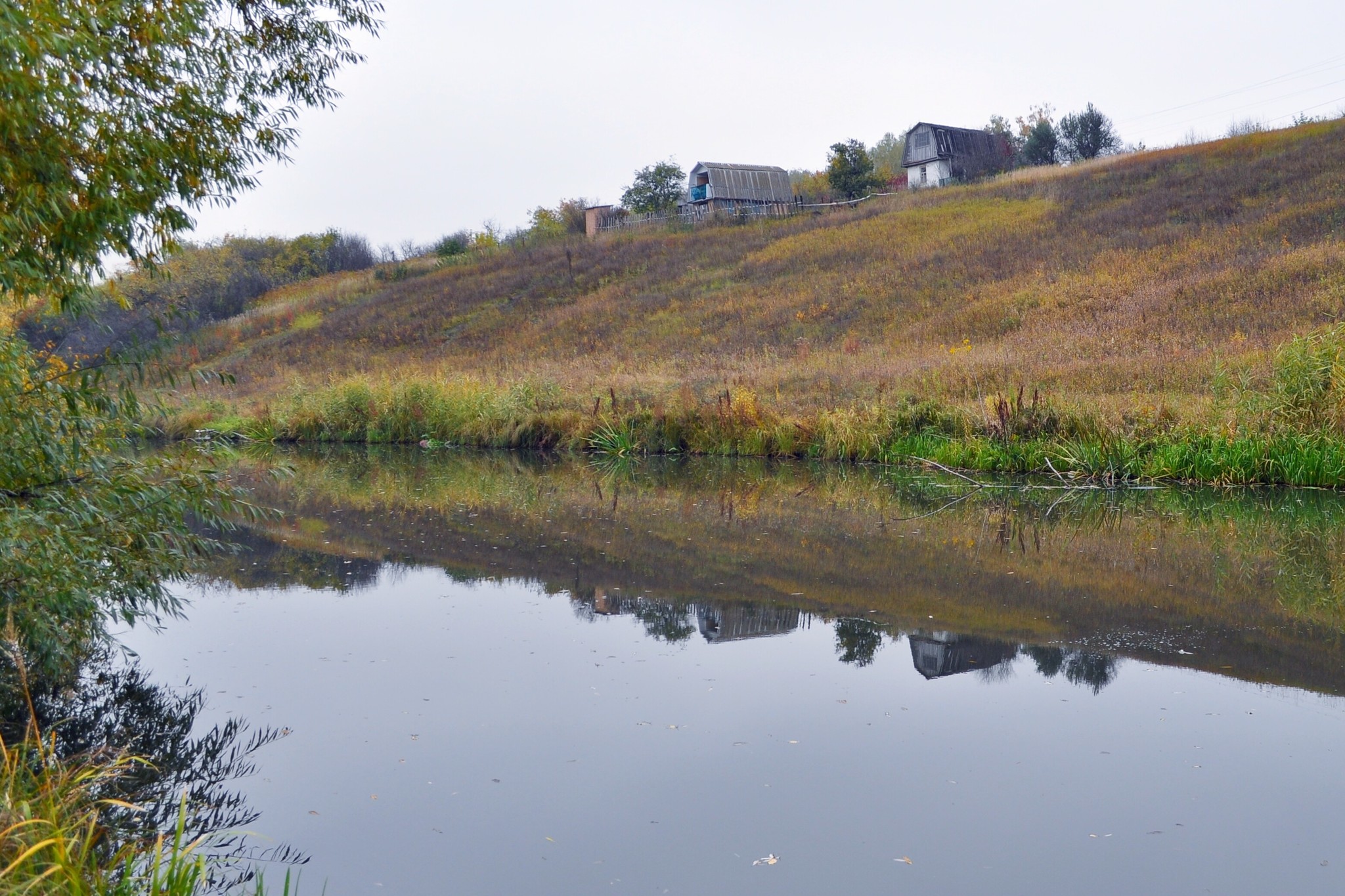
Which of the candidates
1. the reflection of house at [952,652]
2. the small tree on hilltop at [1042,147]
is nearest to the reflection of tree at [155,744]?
the reflection of house at [952,652]

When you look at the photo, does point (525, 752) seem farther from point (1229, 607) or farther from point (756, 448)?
point (756, 448)

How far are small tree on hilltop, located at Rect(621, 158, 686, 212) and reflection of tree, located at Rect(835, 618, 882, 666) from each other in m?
47.8

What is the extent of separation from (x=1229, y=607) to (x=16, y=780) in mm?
7276

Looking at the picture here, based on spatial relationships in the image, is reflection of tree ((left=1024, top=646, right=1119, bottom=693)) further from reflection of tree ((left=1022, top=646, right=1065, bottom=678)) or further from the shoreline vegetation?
the shoreline vegetation

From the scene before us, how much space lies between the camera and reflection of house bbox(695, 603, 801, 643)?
7078 millimetres

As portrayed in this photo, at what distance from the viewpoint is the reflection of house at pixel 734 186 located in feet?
174

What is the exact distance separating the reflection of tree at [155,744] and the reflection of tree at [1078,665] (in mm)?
4223

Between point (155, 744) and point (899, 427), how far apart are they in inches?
536

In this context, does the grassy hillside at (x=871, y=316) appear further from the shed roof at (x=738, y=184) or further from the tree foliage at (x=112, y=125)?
the tree foliage at (x=112, y=125)

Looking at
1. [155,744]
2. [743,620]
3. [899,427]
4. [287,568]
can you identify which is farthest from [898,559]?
[899,427]

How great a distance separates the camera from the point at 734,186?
5388cm

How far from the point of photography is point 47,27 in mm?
4164

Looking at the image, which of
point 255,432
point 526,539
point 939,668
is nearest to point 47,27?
point 939,668

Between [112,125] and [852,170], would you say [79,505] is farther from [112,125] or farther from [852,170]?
[852,170]
